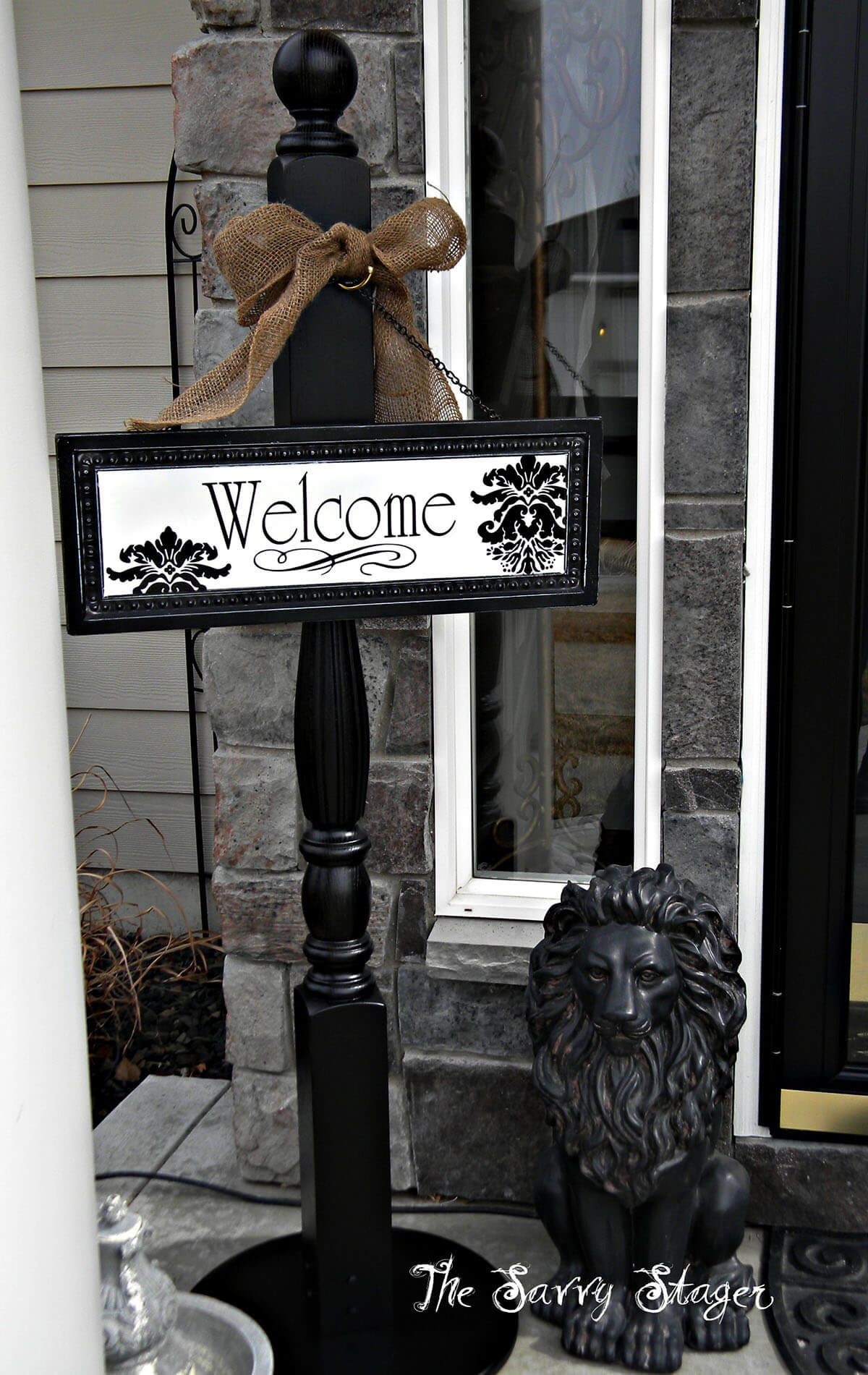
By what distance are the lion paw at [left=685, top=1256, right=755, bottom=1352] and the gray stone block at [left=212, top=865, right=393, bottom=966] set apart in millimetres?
791

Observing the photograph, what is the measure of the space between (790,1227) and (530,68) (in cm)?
212

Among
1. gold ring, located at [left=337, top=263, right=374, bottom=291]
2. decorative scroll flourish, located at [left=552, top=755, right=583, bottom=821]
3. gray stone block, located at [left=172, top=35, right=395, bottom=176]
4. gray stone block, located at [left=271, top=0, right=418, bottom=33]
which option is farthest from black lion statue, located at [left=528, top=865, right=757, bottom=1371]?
gray stone block, located at [left=271, top=0, right=418, bottom=33]

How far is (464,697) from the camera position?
2.31 metres

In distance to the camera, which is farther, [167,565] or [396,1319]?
[396,1319]

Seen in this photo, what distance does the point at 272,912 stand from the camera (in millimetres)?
2359

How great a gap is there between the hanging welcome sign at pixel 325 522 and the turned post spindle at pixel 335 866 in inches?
5.1

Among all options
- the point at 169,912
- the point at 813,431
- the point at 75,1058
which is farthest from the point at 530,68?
the point at 169,912

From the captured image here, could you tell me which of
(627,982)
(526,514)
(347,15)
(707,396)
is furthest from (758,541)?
(347,15)

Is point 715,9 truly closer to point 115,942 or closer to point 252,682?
point 252,682

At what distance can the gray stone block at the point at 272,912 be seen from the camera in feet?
7.70

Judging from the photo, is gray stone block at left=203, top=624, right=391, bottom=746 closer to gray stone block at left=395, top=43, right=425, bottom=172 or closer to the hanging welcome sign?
the hanging welcome sign

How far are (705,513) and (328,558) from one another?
0.82m

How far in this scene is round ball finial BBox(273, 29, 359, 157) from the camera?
160 cm

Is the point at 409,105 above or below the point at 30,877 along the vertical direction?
above
